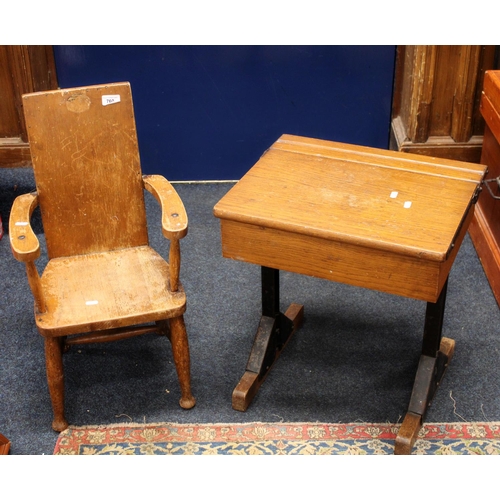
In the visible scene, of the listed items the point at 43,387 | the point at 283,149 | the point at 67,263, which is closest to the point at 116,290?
the point at 67,263

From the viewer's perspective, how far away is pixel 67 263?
9.33 ft

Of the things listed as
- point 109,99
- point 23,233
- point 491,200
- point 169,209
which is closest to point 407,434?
point 169,209

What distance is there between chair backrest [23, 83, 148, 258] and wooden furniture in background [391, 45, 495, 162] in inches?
59.6

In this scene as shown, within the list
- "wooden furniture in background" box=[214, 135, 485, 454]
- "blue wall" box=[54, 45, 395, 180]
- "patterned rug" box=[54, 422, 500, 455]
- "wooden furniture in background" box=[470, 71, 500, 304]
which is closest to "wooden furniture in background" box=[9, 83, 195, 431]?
"patterned rug" box=[54, 422, 500, 455]

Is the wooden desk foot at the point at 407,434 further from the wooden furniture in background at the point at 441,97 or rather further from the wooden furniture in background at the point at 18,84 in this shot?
the wooden furniture in background at the point at 18,84

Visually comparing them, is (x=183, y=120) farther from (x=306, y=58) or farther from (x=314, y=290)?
(x=314, y=290)

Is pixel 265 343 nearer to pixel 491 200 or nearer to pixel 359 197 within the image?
pixel 359 197

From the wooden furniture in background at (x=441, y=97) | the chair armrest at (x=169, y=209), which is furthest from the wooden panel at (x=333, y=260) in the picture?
the wooden furniture in background at (x=441, y=97)

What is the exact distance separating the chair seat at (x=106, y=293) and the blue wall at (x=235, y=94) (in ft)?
4.23

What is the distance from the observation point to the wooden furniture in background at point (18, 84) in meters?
3.82

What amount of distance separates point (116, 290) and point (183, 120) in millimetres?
1565

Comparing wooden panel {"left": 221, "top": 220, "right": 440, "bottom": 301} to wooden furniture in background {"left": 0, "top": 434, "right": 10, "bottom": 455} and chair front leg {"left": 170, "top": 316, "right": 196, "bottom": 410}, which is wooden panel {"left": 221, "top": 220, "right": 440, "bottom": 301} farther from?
wooden furniture in background {"left": 0, "top": 434, "right": 10, "bottom": 455}

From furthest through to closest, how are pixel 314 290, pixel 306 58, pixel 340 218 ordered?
pixel 306 58 → pixel 314 290 → pixel 340 218

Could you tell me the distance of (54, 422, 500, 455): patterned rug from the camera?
2646 millimetres
